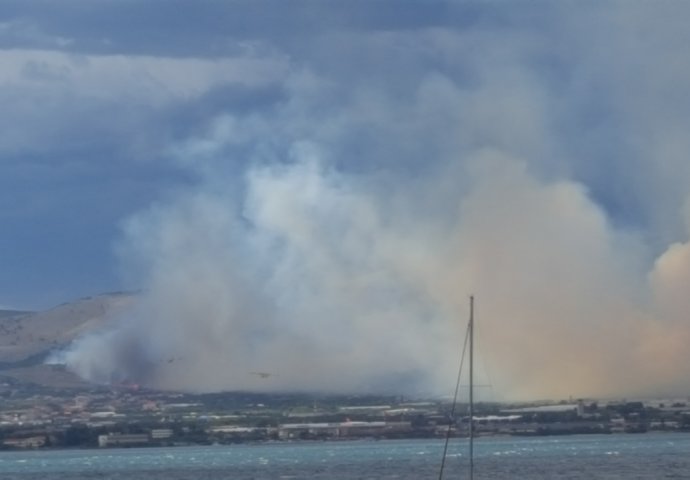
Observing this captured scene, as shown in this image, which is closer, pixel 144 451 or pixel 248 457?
pixel 248 457

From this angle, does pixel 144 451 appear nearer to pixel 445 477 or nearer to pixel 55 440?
pixel 55 440

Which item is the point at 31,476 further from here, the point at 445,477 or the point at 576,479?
the point at 576,479

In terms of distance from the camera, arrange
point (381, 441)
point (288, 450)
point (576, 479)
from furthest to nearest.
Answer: point (381, 441), point (288, 450), point (576, 479)

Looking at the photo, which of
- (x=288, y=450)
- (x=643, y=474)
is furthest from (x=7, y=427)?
(x=643, y=474)

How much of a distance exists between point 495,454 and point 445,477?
3842 cm

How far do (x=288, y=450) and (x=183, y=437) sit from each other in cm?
1412

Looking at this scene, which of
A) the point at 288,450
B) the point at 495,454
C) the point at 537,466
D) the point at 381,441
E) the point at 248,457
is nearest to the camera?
the point at 537,466

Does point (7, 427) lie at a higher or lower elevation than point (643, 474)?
higher

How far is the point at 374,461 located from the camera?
491 feet

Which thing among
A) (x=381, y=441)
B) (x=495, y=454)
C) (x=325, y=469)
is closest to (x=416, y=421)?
(x=381, y=441)

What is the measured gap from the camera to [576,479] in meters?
114

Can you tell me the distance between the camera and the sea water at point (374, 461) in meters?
125

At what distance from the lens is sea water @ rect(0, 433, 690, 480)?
125 metres

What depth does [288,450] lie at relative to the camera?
187250 mm
